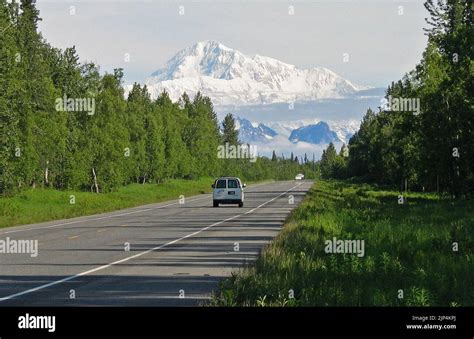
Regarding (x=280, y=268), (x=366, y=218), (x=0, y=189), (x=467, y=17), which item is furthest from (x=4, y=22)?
(x=467, y=17)

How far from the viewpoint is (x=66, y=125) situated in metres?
72.2

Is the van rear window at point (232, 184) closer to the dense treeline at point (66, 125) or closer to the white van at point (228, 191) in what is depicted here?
the white van at point (228, 191)

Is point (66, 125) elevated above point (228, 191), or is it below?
above

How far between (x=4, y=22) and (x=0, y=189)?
34.4 feet

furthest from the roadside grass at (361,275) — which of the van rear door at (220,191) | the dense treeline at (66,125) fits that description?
the dense treeline at (66,125)

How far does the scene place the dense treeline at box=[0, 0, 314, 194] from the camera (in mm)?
46781

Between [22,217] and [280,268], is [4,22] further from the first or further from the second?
[280,268]

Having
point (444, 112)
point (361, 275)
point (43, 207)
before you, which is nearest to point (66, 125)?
point (43, 207)

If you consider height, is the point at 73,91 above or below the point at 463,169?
above

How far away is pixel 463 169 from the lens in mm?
49219

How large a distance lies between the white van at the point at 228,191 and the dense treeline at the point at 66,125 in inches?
506

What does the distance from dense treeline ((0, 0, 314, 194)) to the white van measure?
1285cm

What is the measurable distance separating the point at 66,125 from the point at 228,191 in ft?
100

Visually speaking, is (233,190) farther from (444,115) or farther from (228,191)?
(444,115)
